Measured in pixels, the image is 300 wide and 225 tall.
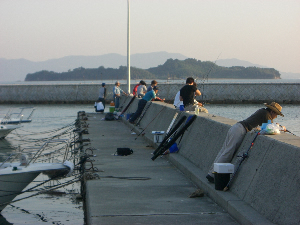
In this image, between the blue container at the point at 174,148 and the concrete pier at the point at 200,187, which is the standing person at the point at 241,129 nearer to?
the concrete pier at the point at 200,187

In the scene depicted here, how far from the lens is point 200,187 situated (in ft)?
27.5

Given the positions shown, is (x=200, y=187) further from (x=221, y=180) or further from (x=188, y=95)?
(x=188, y=95)

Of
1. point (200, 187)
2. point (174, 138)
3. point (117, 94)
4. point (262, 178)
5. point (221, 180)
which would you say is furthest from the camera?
point (117, 94)

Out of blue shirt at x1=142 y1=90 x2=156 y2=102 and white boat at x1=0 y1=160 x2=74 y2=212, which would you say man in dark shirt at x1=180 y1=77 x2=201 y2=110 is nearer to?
white boat at x1=0 y1=160 x2=74 y2=212

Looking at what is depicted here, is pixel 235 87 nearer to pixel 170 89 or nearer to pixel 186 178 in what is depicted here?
pixel 170 89

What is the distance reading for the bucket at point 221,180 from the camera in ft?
24.4

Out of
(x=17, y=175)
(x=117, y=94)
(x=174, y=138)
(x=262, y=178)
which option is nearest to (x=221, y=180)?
(x=262, y=178)

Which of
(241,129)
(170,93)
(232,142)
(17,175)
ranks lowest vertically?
(170,93)

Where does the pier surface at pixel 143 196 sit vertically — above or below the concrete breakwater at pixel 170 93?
above

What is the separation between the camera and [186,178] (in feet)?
31.0

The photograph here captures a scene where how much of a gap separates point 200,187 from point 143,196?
1.12 meters

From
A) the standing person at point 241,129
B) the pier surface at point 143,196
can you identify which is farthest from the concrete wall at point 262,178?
the pier surface at point 143,196

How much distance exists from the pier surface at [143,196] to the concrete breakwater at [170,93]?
5050 cm

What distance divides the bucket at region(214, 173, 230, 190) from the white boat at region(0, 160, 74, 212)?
4.17 metres
